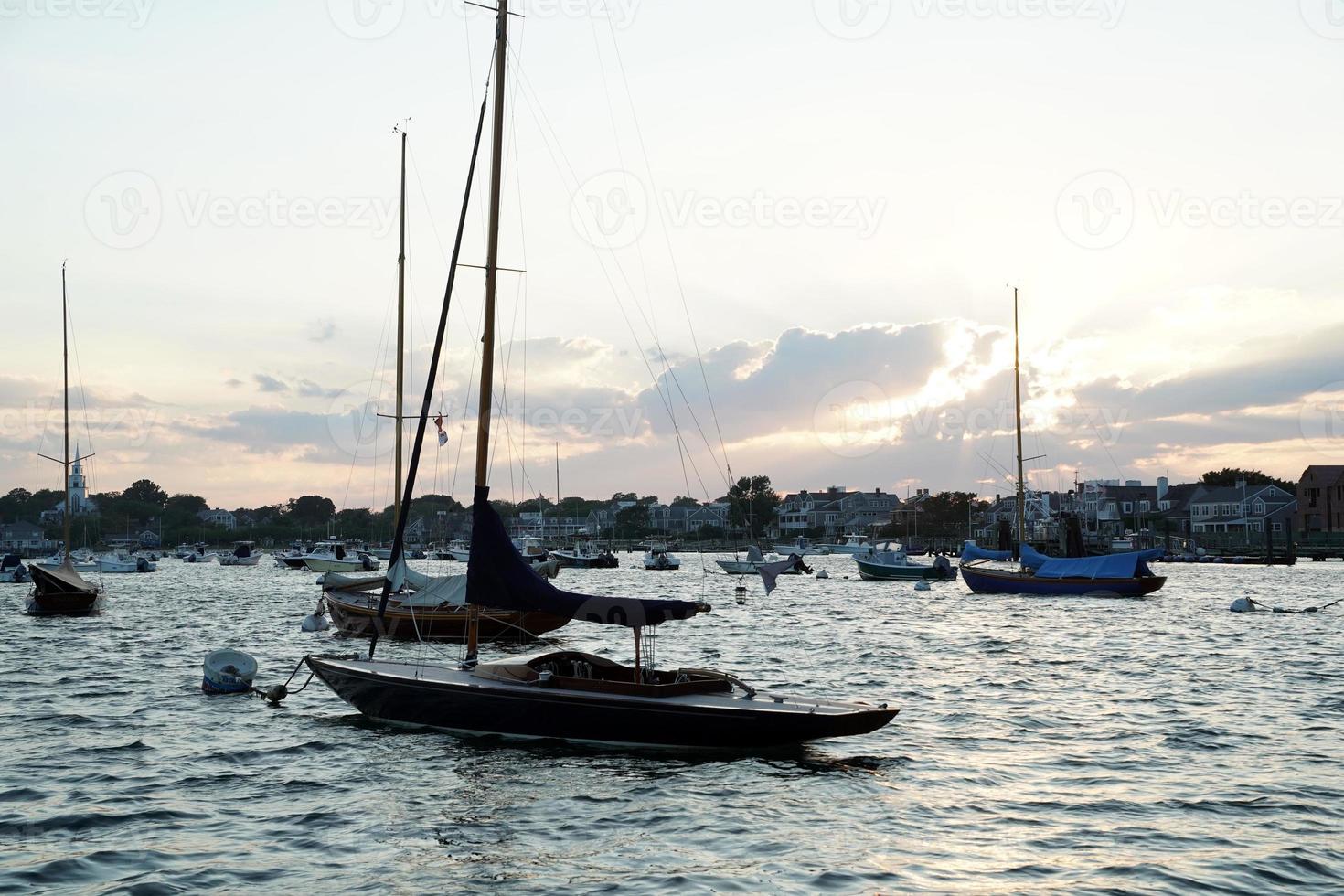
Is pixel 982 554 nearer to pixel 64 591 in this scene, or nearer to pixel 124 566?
pixel 64 591

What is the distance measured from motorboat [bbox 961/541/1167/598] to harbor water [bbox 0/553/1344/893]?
119 ft

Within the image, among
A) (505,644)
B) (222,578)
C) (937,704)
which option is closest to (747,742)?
(937,704)

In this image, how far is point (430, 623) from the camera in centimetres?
3900

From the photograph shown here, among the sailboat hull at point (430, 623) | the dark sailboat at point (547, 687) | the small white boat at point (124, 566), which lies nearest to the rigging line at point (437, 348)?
the dark sailboat at point (547, 687)

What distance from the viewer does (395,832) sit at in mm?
14797

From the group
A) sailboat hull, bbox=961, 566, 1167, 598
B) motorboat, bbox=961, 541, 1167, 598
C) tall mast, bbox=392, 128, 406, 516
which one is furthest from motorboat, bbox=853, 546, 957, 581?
tall mast, bbox=392, 128, 406, 516

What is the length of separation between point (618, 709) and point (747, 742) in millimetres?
2229

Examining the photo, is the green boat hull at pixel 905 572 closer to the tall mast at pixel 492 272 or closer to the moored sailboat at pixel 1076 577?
the moored sailboat at pixel 1076 577

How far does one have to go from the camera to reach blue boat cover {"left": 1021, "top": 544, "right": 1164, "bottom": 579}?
68750mm

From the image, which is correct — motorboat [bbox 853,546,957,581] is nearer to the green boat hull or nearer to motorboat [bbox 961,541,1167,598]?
→ the green boat hull

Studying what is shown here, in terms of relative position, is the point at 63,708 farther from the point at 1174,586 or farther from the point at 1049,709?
the point at 1174,586

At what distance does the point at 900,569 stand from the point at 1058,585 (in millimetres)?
27544

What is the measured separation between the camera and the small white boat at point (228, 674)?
26734 millimetres

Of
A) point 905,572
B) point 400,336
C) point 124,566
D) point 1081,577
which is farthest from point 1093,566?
point 124,566
